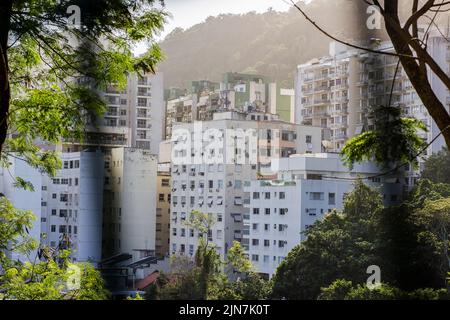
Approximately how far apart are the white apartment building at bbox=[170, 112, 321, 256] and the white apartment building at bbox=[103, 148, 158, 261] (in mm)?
126

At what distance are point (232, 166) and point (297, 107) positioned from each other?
476 mm

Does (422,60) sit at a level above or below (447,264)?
above

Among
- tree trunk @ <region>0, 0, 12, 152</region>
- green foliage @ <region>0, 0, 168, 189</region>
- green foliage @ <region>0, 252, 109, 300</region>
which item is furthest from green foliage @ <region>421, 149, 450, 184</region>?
tree trunk @ <region>0, 0, 12, 152</region>

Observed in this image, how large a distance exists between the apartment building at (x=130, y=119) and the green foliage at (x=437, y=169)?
1.48 m

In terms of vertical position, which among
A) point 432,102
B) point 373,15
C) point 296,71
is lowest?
point 432,102

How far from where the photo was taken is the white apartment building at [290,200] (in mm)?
4398

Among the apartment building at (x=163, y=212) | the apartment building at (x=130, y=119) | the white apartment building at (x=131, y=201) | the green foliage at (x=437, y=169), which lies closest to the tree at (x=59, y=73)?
the apartment building at (x=130, y=119)

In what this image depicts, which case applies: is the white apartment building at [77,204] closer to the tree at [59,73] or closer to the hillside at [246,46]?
the tree at [59,73]

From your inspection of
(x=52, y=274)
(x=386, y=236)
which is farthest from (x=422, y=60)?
(x=52, y=274)

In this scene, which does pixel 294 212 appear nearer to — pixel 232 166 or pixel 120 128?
pixel 232 166

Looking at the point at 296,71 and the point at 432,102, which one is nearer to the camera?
the point at 432,102

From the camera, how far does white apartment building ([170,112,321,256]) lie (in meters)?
4.41

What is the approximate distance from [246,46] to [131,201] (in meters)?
1.08

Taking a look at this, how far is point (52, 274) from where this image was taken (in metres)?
4.30
